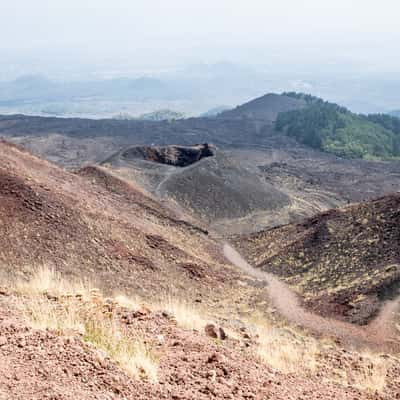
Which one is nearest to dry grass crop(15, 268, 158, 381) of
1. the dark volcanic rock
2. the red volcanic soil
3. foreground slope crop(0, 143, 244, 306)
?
the red volcanic soil

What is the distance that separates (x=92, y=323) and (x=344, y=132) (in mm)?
85208

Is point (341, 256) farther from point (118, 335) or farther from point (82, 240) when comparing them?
point (118, 335)

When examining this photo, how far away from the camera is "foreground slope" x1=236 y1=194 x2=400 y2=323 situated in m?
16.7

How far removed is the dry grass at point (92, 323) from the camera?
17.1 feet

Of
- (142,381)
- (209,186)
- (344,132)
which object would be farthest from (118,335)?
(344,132)

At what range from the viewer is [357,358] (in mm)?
9180

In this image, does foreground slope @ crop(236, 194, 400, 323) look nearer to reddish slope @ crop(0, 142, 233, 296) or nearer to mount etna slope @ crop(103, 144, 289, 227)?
reddish slope @ crop(0, 142, 233, 296)

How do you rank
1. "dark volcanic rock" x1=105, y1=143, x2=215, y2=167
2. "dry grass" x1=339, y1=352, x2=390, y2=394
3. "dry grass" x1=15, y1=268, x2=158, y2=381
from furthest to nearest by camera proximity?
1. "dark volcanic rock" x1=105, y1=143, x2=215, y2=167
2. "dry grass" x1=339, y1=352, x2=390, y2=394
3. "dry grass" x1=15, y1=268, x2=158, y2=381

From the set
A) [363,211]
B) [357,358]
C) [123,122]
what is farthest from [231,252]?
[123,122]

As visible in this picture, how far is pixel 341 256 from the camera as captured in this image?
22094mm

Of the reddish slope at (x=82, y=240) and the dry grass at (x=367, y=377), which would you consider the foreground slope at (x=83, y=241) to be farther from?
the dry grass at (x=367, y=377)

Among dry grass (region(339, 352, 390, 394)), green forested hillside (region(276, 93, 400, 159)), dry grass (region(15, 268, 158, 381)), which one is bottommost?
green forested hillside (region(276, 93, 400, 159))

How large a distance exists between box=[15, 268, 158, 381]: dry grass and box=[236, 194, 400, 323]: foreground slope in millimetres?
10469

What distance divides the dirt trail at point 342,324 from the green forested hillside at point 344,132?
6301 centimetres
